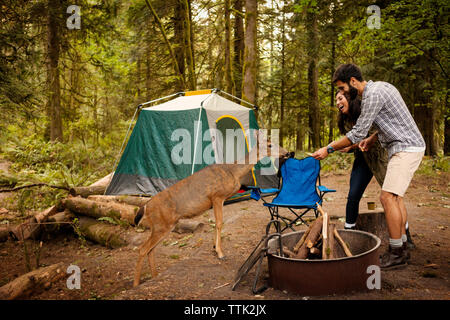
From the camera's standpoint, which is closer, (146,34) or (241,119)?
(241,119)

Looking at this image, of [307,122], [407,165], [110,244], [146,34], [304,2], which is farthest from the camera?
[307,122]

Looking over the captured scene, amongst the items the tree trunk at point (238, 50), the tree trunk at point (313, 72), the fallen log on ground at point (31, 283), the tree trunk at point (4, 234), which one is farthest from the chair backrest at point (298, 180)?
the tree trunk at point (313, 72)

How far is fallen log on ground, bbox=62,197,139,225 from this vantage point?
6904mm

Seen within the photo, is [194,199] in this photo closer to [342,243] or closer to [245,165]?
[245,165]

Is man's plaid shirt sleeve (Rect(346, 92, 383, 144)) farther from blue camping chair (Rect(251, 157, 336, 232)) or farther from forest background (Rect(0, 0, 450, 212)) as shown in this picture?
forest background (Rect(0, 0, 450, 212))

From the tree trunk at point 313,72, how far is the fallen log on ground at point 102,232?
37.5ft

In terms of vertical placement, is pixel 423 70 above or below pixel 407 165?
above

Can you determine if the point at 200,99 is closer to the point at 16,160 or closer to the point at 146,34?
the point at 146,34

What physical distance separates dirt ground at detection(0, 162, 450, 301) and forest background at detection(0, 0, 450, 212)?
70.8 inches

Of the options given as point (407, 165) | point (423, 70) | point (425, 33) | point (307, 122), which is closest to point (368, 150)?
point (407, 165)

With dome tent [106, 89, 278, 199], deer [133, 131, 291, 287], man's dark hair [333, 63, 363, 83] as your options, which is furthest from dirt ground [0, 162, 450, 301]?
man's dark hair [333, 63, 363, 83]

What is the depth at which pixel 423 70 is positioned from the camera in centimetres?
1126

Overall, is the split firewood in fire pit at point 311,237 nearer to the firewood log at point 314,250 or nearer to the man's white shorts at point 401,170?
the firewood log at point 314,250
